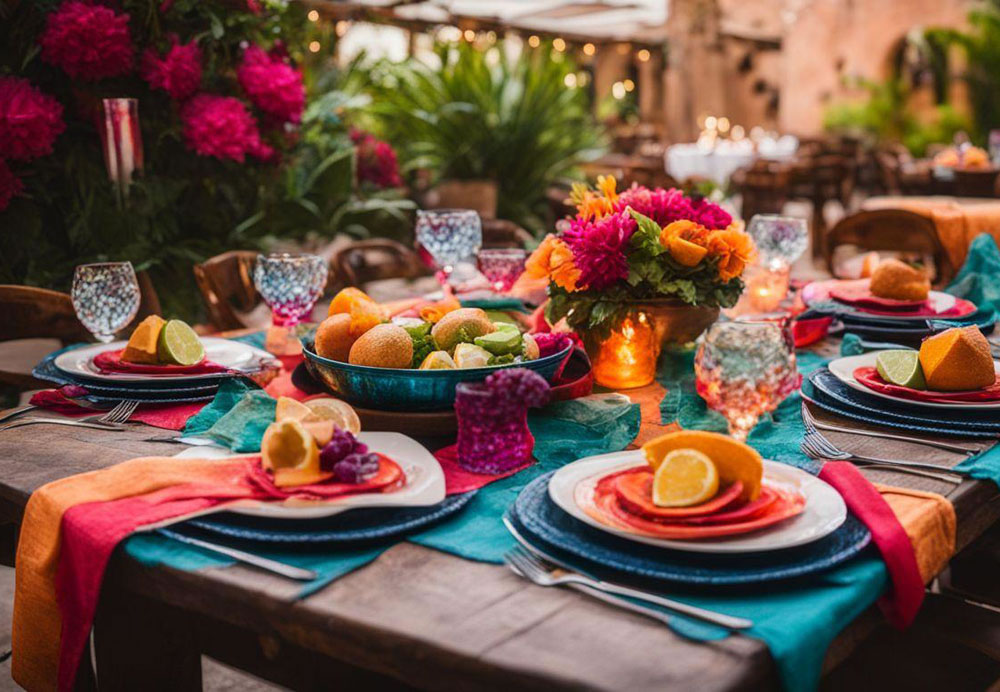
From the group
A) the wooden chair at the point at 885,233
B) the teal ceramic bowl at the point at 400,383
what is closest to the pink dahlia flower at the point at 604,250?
the teal ceramic bowl at the point at 400,383

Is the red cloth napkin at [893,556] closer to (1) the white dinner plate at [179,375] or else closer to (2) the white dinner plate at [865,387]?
(2) the white dinner plate at [865,387]

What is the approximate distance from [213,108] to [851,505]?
2.66 meters

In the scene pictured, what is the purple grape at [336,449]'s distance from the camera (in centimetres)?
99

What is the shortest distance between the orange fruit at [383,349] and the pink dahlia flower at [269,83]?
7.39 feet

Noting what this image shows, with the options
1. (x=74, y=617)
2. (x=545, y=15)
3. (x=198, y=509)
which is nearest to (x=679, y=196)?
(x=198, y=509)

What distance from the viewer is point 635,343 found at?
1.55 metres

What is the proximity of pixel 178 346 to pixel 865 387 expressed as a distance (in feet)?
3.22

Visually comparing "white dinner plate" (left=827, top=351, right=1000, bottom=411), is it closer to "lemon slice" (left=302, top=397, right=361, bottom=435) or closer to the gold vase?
the gold vase

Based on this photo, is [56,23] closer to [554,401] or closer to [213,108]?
[213,108]

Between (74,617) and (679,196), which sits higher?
(679,196)

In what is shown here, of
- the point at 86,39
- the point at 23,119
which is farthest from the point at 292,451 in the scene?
the point at 86,39

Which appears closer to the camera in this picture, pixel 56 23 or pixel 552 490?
pixel 552 490

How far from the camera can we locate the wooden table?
2.34ft

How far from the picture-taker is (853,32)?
15.8m
